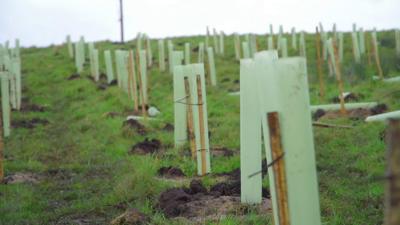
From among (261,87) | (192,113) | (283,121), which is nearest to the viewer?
(283,121)

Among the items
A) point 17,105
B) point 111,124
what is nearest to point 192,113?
point 111,124

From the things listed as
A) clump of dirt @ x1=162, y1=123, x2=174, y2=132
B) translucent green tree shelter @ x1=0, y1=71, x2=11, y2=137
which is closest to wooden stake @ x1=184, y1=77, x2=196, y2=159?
clump of dirt @ x1=162, y1=123, x2=174, y2=132

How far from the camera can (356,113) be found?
1126 cm

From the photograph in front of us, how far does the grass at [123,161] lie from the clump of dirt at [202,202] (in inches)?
8.0

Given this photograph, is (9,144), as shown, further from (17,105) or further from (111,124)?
(17,105)

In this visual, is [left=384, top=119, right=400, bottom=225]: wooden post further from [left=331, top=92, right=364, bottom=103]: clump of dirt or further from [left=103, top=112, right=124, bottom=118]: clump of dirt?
[left=103, top=112, right=124, bottom=118]: clump of dirt

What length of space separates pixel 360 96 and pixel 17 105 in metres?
8.02

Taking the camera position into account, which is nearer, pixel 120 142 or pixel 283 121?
pixel 283 121

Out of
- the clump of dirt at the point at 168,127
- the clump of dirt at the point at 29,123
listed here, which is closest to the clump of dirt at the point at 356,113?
the clump of dirt at the point at 168,127

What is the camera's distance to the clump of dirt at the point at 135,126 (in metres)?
11.0

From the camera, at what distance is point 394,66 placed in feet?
58.3

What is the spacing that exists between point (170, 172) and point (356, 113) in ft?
15.9

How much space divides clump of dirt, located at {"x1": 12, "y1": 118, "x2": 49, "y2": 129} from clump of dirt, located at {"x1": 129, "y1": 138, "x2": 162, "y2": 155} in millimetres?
4265

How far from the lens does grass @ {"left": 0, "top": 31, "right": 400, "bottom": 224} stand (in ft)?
20.4
